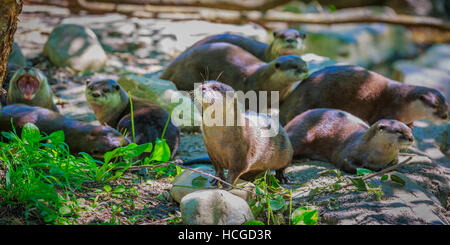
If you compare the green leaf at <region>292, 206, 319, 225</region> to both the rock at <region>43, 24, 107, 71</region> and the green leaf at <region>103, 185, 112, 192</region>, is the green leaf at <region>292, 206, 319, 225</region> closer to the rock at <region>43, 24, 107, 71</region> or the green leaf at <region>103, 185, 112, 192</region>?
the green leaf at <region>103, 185, 112, 192</region>

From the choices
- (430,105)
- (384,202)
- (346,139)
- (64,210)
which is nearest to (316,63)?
(430,105)

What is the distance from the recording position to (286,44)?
541cm

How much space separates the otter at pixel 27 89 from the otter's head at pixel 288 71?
207cm

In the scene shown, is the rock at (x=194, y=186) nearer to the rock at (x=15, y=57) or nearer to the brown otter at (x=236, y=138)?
the brown otter at (x=236, y=138)

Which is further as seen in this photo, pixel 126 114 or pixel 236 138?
pixel 126 114

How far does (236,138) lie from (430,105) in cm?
241

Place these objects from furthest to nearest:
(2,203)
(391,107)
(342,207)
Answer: (391,107), (342,207), (2,203)

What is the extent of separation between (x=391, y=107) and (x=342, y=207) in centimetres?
214

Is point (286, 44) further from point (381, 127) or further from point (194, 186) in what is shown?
point (194, 186)

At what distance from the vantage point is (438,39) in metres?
11.0

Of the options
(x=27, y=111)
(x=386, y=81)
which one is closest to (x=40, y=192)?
(x=27, y=111)

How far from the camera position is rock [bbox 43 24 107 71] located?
570cm

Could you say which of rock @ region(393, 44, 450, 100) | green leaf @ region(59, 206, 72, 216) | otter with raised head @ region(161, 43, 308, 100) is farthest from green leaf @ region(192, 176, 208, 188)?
rock @ region(393, 44, 450, 100)

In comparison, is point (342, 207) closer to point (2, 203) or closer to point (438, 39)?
point (2, 203)
